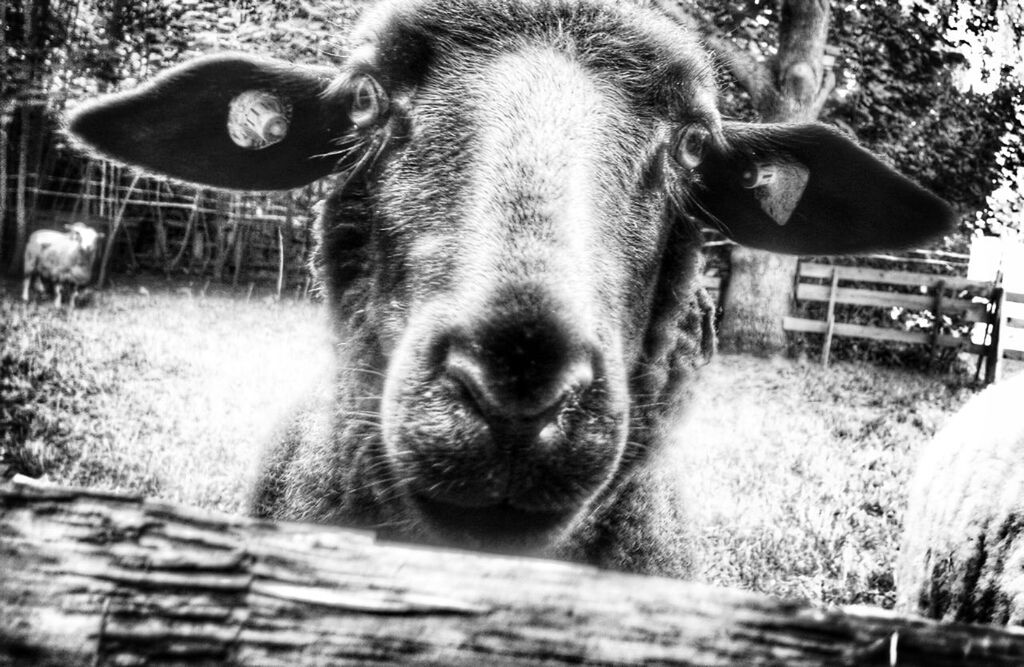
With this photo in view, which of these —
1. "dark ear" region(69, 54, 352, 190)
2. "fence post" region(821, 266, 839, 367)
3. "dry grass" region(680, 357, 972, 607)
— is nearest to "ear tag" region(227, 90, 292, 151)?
"dark ear" region(69, 54, 352, 190)

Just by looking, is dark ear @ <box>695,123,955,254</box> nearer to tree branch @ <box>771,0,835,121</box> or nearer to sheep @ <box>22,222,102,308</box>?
tree branch @ <box>771,0,835,121</box>

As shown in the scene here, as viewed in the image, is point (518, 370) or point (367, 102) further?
point (367, 102)

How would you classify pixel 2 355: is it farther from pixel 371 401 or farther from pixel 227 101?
pixel 371 401

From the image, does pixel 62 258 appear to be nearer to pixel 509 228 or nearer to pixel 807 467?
pixel 509 228

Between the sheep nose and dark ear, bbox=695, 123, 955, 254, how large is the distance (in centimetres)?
70

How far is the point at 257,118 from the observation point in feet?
5.33

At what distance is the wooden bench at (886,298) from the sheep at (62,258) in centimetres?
167

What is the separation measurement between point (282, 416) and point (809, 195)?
1337 mm

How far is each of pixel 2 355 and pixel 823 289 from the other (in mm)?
1985

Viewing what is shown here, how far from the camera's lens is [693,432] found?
68.5 inches

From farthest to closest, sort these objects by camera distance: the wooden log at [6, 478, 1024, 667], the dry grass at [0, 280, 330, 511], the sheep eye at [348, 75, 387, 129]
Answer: the dry grass at [0, 280, 330, 511], the sheep eye at [348, 75, 387, 129], the wooden log at [6, 478, 1024, 667]

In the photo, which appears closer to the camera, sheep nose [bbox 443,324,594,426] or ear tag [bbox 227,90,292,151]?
sheep nose [bbox 443,324,594,426]

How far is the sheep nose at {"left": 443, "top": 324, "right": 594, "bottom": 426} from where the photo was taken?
1.12 m

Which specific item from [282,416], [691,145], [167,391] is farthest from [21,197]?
[691,145]
